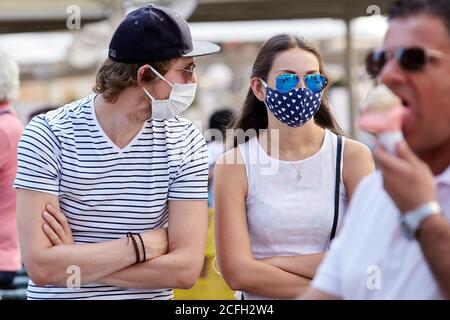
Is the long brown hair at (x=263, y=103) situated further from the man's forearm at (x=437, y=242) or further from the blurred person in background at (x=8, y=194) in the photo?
the man's forearm at (x=437, y=242)

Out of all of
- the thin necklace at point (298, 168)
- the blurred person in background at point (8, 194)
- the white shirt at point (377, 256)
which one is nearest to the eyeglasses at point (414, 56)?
the white shirt at point (377, 256)

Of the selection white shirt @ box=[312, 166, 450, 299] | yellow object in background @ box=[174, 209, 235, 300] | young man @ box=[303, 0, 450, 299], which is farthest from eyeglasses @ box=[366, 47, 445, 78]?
yellow object in background @ box=[174, 209, 235, 300]

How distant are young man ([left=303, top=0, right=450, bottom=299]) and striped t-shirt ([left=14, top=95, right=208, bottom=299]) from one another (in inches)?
54.1

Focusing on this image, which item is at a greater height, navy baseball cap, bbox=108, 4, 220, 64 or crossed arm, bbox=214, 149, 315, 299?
navy baseball cap, bbox=108, 4, 220, 64

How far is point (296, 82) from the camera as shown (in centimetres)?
359

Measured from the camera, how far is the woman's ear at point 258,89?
12.1 ft

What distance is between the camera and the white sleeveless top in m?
3.35

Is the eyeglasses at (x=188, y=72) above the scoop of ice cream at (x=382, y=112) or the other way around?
above

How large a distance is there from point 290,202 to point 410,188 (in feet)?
5.62

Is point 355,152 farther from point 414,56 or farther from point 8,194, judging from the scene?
point 8,194

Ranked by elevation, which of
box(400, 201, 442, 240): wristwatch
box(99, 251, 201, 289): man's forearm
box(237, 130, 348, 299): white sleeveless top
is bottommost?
box(99, 251, 201, 289): man's forearm

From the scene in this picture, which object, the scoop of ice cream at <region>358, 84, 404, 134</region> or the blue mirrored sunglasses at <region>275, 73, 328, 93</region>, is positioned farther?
the blue mirrored sunglasses at <region>275, 73, 328, 93</region>

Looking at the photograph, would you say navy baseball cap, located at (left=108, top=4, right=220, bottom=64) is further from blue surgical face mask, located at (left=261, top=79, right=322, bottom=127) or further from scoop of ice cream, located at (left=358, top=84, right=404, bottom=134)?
scoop of ice cream, located at (left=358, top=84, right=404, bottom=134)
